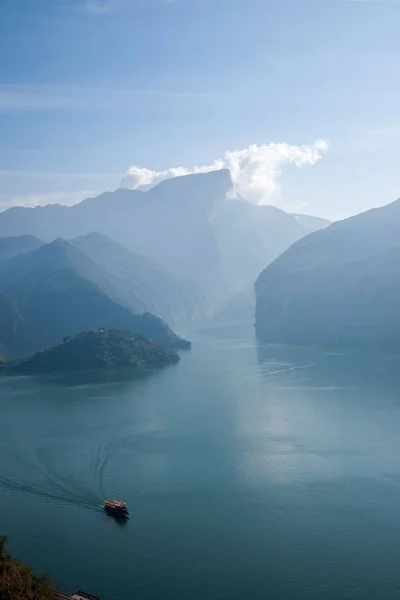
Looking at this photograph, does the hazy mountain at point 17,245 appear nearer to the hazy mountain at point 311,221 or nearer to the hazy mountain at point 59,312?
the hazy mountain at point 59,312

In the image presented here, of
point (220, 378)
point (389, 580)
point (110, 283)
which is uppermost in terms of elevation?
point (110, 283)

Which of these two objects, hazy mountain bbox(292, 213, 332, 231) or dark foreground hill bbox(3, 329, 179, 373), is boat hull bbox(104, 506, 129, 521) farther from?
hazy mountain bbox(292, 213, 332, 231)

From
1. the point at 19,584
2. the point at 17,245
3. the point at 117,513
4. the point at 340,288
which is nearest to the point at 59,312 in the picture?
the point at 340,288

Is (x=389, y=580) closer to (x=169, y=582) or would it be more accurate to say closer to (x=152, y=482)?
(x=169, y=582)

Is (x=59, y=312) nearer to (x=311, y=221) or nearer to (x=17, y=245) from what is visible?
(x=17, y=245)

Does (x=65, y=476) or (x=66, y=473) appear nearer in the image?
(x=65, y=476)

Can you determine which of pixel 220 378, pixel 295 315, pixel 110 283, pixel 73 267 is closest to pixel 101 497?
pixel 220 378

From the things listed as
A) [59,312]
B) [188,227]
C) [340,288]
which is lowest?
[59,312]

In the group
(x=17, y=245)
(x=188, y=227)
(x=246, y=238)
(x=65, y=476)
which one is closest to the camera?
(x=65, y=476)
